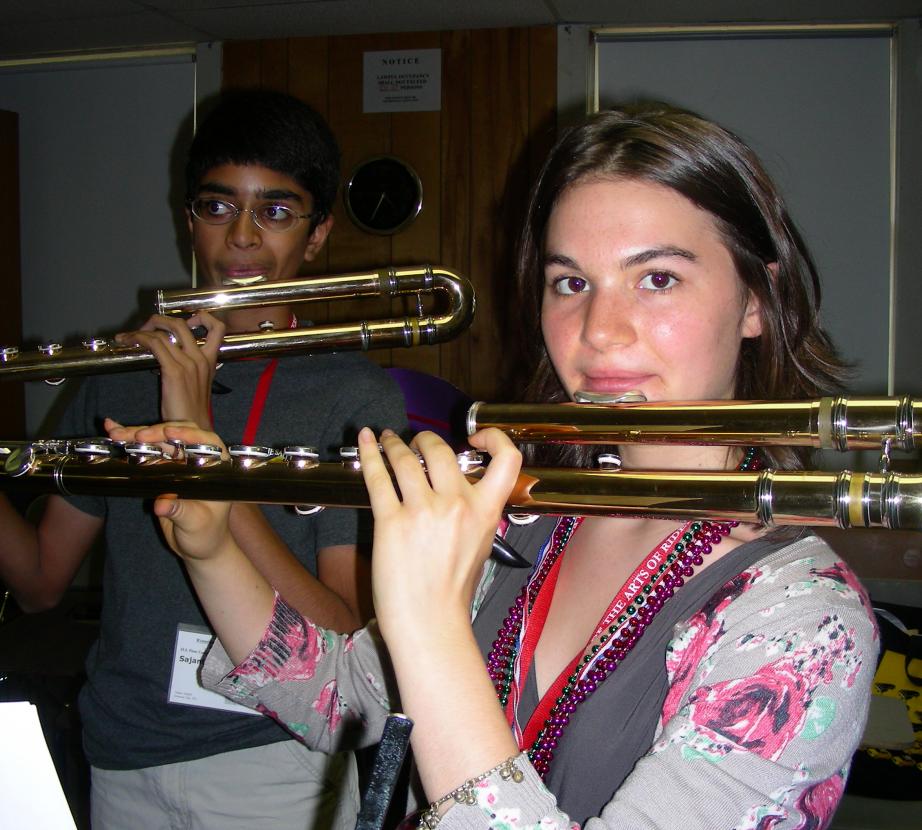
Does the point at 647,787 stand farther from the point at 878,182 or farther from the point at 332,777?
the point at 878,182

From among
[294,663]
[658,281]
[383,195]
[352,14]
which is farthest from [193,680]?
[352,14]

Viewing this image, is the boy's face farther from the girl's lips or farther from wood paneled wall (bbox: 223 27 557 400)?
wood paneled wall (bbox: 223 27 557 400)

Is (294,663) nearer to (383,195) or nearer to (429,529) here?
(429,529)

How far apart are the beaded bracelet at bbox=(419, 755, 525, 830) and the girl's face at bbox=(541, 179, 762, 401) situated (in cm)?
47

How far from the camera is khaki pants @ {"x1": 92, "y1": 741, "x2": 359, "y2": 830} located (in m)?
1.46

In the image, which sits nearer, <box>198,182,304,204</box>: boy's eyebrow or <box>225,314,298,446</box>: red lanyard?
<box>225,314,298,446</box>: red lanyard

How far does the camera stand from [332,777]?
152 centimetres

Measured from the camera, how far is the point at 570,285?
1.15m

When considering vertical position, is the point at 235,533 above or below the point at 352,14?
below

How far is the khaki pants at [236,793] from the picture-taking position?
1464 mm

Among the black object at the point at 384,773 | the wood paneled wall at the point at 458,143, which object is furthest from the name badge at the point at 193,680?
the wood paneled wall at the point at 458,143

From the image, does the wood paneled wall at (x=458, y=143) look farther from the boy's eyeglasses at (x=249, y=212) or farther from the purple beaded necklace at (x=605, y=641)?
the purple beaded necklace at (x=605, y=641)

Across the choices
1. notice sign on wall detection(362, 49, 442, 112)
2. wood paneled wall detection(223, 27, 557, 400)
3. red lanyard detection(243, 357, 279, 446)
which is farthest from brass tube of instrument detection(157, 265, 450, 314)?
notice sign on wall detection(362, 49, 442, 112)

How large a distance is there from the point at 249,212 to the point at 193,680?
35.4 inches
